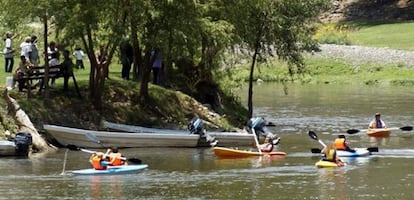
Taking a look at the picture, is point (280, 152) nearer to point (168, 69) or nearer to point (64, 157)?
point (64, 157)

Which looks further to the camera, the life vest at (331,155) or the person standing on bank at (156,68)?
the person standing on bank at (156,68)

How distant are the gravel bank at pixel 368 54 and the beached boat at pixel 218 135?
44634 mm

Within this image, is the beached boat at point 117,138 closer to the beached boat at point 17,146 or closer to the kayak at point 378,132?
the beached boat at point 17,146

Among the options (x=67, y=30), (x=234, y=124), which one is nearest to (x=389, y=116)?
(x=234, y=124)

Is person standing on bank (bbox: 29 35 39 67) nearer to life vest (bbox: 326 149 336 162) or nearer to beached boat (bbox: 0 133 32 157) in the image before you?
beached boat (bbox: 0 133 32 157)

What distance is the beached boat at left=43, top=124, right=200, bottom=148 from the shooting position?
125ft

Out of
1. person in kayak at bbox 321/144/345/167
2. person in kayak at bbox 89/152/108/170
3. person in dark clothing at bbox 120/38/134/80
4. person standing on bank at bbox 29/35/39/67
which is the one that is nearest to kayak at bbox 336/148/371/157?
person in kayak at bbox 321/144/345/167

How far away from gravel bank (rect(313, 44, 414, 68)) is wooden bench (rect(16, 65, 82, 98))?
4646cm

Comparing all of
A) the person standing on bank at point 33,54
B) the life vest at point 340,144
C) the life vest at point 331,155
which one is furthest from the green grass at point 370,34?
the life vest at point 331,155

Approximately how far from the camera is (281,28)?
4738cm

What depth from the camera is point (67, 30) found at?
1501 inches

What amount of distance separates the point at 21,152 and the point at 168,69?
13.1m

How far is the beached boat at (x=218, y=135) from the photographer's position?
40250 mm

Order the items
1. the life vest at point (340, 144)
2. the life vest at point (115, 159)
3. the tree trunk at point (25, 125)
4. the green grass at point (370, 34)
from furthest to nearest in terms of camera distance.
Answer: the green grass at point (370, 34) < the life vest at point (340, 144) < the tree trunk at point (25, 125) < the life vest at point (115, 159)
